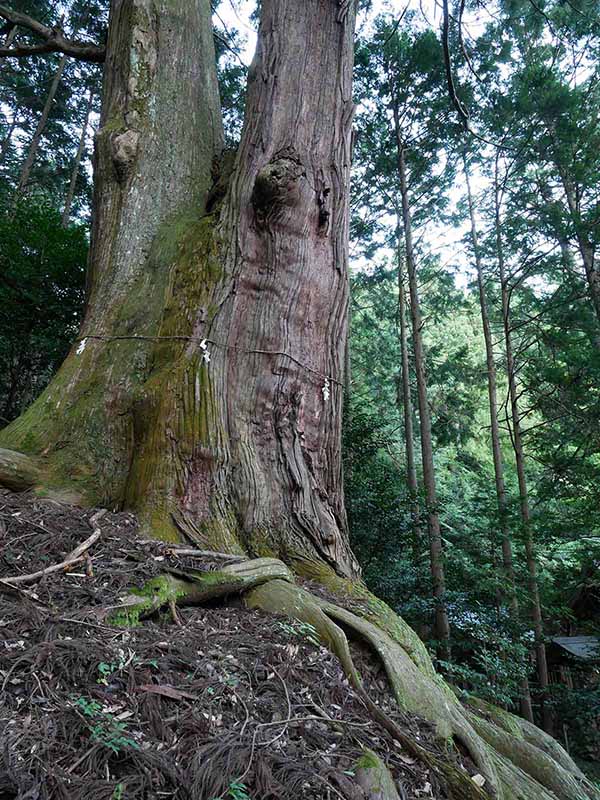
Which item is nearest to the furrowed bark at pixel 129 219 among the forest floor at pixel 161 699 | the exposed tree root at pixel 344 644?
the forest floor at pixel 161 699

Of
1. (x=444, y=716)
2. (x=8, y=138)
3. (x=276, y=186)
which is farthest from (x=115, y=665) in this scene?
(x=8, y=138)

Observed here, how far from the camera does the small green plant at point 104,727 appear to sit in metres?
1.08

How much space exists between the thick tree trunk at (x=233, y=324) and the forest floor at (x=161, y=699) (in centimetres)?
64

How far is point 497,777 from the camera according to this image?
1786mm

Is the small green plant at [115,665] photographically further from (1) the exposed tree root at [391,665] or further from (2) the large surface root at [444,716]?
(2) the large surface root at [444,716]

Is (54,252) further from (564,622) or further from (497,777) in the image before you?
(564,622)

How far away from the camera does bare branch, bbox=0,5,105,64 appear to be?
4.61m

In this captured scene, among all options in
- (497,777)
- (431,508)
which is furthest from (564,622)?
(497,777)

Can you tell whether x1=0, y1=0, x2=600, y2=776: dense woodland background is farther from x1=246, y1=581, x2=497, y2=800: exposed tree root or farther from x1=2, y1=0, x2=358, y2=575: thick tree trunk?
x1=246, y1=581, x2=497, y2=800: exposed tree root

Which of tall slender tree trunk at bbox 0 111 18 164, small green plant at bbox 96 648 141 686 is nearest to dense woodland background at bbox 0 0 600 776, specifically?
tall slender tree trunk at bbox 0 111 18 164

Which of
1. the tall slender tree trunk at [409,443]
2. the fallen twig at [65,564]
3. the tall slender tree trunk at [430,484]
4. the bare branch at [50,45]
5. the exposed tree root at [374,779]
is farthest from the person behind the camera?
the tall slender tree trunk at [409,443]

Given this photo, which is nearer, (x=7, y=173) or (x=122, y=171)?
(x=122, y=171)

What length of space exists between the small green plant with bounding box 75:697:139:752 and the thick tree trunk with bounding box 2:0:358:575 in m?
1.26

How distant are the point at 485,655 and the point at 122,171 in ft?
19.7
